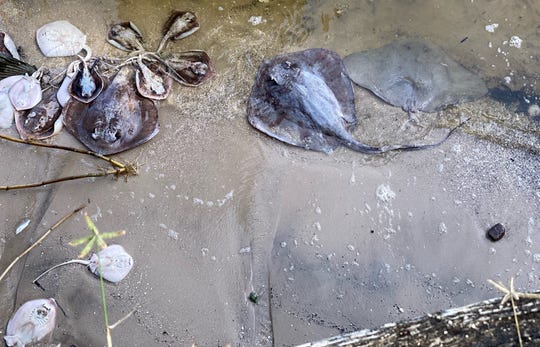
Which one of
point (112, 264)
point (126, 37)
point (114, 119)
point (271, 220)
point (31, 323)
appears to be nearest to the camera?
point (31, 323)

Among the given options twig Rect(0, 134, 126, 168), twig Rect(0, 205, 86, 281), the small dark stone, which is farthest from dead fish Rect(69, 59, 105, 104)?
the small dark stone

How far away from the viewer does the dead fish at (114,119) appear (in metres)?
4.28

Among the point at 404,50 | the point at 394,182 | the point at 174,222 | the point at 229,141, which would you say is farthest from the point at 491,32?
the point at 174,222

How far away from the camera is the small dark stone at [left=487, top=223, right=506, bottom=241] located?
4125 millimetres

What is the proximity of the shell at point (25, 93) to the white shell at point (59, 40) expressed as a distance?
1.07ft

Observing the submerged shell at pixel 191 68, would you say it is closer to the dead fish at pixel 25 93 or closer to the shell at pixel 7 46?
the dead fish at pixel 25 93

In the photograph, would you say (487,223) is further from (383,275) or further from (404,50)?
(404,50)

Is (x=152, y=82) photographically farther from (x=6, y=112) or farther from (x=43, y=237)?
(x=43, y=237)

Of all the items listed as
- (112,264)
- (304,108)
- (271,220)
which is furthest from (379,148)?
(112,264)

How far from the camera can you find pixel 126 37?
464cm

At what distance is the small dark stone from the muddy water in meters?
0.07

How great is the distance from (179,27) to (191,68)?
0.42m

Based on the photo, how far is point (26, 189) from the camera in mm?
4250

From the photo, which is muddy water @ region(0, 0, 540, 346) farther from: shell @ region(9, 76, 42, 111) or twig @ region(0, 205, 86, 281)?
shell @ region(9, 76, 42, 111)
